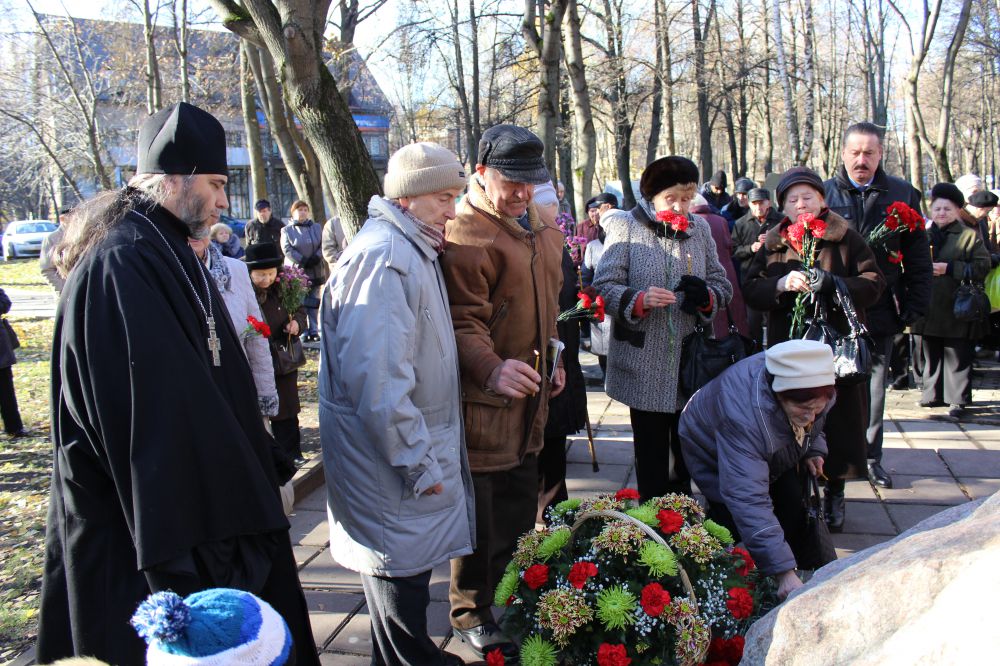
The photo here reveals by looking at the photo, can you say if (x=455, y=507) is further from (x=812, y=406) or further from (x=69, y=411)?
(x=812, y=406)

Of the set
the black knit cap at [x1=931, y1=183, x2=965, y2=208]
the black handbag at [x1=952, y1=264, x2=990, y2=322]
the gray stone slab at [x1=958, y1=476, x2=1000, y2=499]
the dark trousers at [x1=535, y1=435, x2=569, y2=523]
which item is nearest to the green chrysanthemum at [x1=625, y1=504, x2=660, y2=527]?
the dark trousers at [x1=535, y1=435, x2=569, y2=523]

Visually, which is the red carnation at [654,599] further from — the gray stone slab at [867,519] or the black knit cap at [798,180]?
the black knit cap at [798,180]

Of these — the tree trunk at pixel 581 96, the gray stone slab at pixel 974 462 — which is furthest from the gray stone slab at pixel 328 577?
the tree trunk at pixel 581 96

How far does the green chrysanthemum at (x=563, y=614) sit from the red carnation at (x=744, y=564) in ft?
1.96

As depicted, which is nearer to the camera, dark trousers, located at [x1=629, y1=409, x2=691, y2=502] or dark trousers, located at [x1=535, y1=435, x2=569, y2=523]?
dark trousers, located at [x1=629, y1=409, x2=691, y2=502]

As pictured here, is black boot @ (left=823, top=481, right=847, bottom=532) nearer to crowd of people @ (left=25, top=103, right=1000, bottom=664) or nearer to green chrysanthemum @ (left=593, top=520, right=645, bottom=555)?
crowd of people @ (left=25, top=103, right=1000, bottom=664)

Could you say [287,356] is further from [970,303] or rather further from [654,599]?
[970,303]

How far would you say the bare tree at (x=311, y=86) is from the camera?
580cm

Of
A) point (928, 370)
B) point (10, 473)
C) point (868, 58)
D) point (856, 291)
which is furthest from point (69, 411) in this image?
Result: point (868, 58)

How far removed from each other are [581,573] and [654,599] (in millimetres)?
240

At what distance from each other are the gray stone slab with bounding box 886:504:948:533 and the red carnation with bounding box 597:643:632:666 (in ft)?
7.78

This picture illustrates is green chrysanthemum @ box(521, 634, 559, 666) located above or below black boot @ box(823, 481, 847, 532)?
above

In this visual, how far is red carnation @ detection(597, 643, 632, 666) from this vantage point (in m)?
2.37

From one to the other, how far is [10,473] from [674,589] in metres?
4.99
